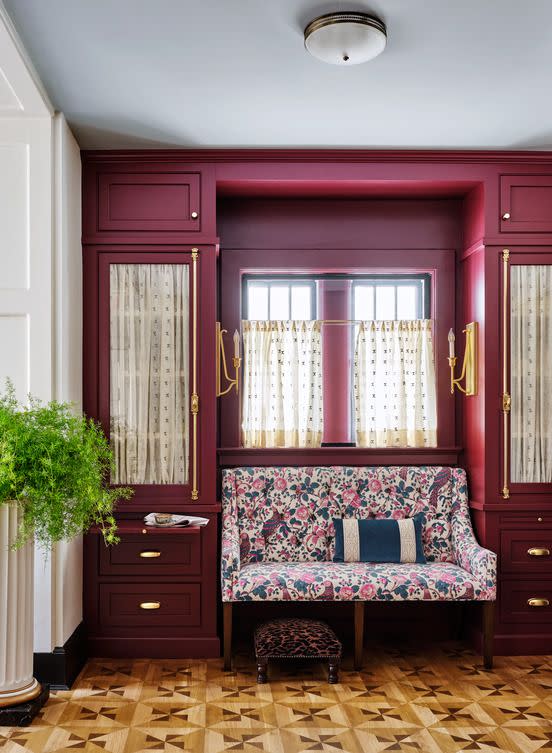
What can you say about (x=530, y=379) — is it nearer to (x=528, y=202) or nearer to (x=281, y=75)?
(x=528, y=202)

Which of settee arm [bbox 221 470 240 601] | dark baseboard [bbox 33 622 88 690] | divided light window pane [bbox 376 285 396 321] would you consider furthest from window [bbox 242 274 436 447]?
dark baseboard [bbox 33 622 88 690]

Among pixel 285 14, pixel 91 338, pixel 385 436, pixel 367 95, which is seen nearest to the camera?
pixel 285 14

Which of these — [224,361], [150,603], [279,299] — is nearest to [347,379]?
[279,299]

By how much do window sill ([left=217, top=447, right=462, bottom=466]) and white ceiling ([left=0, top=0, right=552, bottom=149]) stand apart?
1.78m

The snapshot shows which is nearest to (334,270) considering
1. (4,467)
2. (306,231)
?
(306,231)

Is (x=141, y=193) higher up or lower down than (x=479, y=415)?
higher up

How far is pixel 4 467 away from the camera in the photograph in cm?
328

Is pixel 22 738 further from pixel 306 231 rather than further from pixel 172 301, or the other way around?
pixel 306 231

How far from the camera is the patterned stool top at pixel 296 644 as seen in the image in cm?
402

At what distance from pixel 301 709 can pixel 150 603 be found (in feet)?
3.79

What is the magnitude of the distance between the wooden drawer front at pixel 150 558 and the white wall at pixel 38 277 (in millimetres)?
382

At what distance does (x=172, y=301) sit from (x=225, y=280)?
50cm

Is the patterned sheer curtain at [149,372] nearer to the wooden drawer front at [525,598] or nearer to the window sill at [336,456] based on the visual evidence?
the window sill at [336,456]

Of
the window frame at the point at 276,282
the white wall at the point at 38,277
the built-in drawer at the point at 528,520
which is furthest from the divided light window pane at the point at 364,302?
the white wall at the point at 38,277
